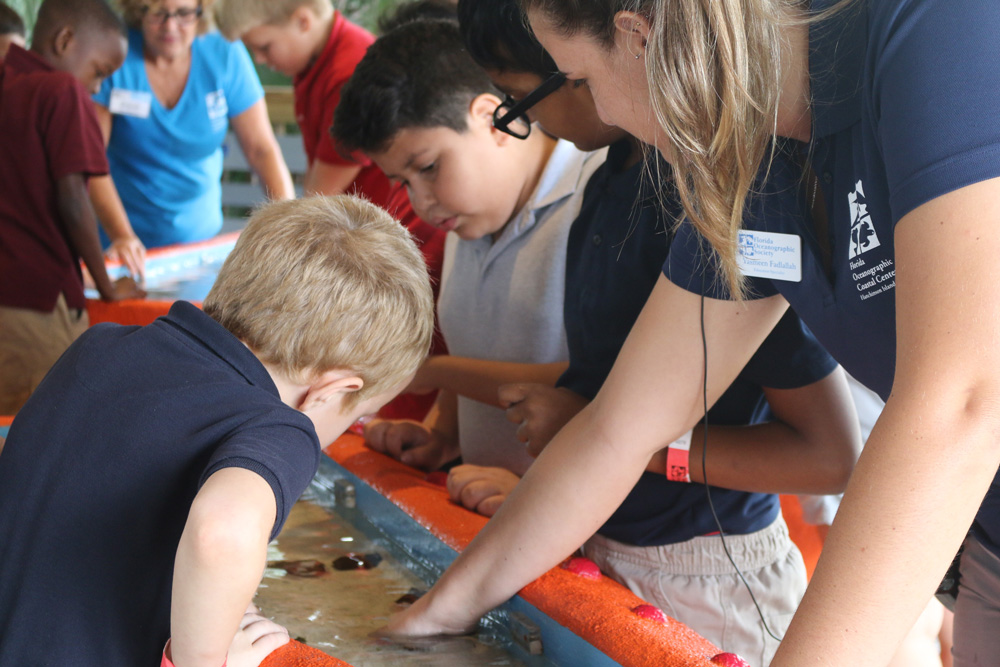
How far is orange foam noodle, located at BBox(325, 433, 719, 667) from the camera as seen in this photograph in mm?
964

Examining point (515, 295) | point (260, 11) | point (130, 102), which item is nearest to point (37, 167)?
point (260, 11)

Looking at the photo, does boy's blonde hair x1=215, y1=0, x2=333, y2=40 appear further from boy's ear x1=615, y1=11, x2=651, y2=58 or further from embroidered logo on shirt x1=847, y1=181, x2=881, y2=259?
embroidered logo on shirt x1=847, y1=181, x2=881, y2=259

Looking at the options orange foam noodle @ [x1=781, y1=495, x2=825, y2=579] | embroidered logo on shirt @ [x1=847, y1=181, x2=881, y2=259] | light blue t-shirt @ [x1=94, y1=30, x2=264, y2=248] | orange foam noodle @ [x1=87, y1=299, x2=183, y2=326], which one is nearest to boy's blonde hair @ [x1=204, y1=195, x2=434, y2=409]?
embroidered logo on shirt @ [x1=847, y1=181, x2=881, y2=259]

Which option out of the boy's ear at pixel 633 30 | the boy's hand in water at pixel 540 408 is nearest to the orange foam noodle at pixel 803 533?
the boy's hand in water at pixel 540 408

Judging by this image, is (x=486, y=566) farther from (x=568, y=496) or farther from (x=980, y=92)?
(x=980, y=92)

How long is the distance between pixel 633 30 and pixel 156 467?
0.61m

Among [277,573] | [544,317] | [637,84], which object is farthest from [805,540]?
[637,84]

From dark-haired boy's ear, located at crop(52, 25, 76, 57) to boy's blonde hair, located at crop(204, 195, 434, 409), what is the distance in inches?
87.3

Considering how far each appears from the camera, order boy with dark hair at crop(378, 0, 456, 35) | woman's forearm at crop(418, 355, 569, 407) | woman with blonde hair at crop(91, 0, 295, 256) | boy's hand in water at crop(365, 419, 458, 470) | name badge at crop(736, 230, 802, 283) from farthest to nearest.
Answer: woman with blonde hair at crop(91, 0, 295, 256) < boy with dark hair at crop(378, 0, 456, 35) < boy's hand in water at crop(365, 419, 458, 470) < woman's forearm at crop(418, 355, 569, 407) < name badge at crop(736, 230, 802, 283)

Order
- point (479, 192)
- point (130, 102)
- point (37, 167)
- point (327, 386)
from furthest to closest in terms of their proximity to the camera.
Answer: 1. point (130, 102)
2. point (37, 167)
3. point (479, 192)
4. point (327, 386)

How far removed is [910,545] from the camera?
0.62 meters

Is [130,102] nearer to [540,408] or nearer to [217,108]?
[217,108]

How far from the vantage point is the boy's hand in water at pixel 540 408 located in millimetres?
1307

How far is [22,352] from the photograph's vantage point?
253 cm
